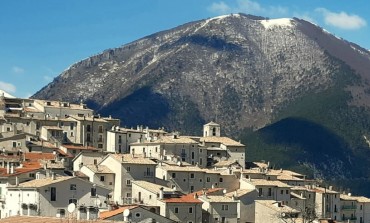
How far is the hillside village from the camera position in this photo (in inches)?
3344

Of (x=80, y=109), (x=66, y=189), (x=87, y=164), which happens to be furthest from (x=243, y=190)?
(x=80, y=109)

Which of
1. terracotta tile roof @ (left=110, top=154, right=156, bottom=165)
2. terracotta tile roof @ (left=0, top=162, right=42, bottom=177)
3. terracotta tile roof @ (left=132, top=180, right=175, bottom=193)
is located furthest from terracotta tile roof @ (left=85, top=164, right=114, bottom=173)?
terracotta tile roof @ (left=0, top=162, right=42, bottom=177)

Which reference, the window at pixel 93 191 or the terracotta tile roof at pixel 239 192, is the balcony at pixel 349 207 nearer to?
the terracotta tile roof at pixel 239 192

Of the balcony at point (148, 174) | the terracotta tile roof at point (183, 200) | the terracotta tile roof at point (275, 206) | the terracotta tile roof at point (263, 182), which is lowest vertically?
the terracotta tile roof at point (275, 206)

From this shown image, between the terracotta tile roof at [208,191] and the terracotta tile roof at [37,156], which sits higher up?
the terracotta tile roof at [37,156]

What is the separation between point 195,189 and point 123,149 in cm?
2397

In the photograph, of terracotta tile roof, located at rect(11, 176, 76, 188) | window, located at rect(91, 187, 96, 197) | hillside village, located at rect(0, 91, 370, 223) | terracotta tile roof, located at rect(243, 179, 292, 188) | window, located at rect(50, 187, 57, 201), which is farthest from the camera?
terracotta tile roof, located at rect(243, 179, 292, 188)

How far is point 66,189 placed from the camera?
278ft

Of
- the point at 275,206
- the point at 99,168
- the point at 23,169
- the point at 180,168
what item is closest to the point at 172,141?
the point at 180,168

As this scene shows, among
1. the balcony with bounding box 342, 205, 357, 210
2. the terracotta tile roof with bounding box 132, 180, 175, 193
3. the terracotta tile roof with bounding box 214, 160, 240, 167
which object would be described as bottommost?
the balcony with bounding box 342, 205, 357, 210

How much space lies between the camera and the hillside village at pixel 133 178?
84.9 m

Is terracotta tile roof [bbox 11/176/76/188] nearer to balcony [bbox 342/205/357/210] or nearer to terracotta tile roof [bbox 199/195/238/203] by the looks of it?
terracotta tile roof [bbox 199/195/238/203]

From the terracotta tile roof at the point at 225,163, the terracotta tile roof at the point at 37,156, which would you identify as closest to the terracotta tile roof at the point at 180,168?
the terracotta tile roof at the point at 225,163

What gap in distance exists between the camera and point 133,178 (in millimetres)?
102688
